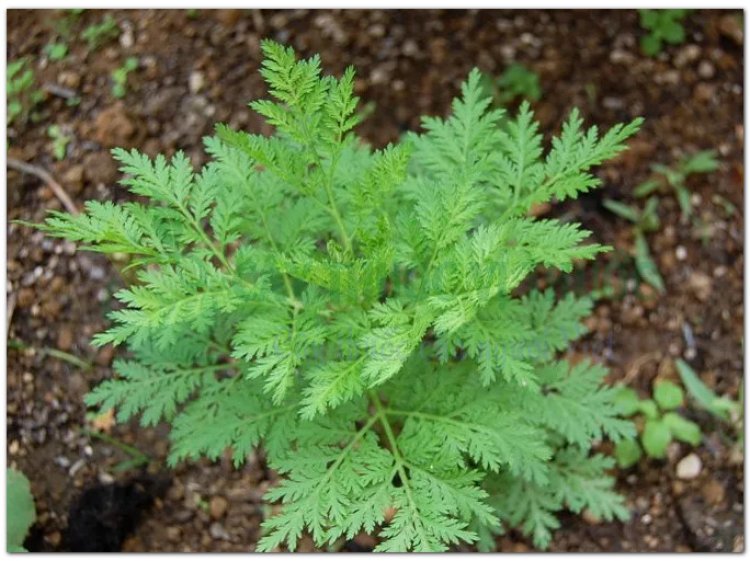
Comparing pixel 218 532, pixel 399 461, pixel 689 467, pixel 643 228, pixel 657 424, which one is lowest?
pixel 218 532

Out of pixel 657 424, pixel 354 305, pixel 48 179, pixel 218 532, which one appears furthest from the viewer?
pixel 48 179

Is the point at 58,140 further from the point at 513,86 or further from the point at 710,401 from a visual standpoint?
the point at 710,401

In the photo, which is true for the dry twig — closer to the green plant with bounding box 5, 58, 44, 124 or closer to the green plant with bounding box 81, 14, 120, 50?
the green plant with bounding box 5, 58, 44, 124

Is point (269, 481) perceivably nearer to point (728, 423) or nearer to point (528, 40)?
point (728, 423)

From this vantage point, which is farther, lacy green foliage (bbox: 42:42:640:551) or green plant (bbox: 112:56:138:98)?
green plant (bbox: 112:56:138:98)

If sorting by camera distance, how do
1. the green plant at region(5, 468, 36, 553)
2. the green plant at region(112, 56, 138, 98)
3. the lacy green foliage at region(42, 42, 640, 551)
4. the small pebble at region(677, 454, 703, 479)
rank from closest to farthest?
the lacy green foliage at region(42, 42, 640, 551) < the green plant at region(5, 468, 36, 553) < the small pebble at region(677, 454, 703, 479) < the green plant at region(112, 56, 138, 98)

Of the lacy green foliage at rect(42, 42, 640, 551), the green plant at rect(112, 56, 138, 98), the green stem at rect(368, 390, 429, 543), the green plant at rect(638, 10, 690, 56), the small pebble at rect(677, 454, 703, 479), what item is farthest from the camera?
the green plant at rect(638, 10, 690, 56)

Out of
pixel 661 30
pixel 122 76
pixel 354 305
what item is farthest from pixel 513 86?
pixel 354 305

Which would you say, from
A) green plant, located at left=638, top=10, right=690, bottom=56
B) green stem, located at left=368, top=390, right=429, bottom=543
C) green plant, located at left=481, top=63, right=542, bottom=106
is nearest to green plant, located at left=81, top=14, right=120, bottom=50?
green plant, located at left=481, top=63, right=542, bottom=106
